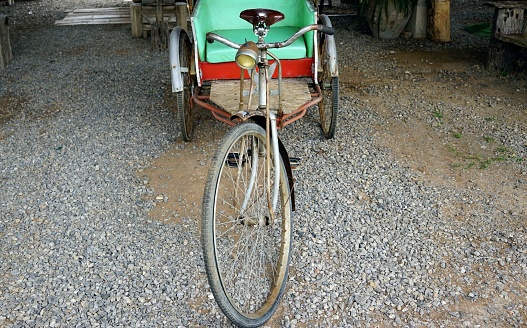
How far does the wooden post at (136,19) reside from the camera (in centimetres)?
750

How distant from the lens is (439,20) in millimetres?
6855

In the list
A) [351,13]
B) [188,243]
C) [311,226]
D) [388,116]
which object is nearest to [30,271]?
[188,243]

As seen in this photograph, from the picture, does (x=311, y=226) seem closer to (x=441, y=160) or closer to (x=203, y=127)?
(x=441, y=160)

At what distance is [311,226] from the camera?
325 cm

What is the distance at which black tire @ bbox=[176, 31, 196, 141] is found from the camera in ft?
13.4

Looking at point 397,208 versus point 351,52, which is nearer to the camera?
point 397,208

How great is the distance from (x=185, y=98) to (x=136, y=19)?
3510 mm

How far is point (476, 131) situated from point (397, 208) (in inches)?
56.6

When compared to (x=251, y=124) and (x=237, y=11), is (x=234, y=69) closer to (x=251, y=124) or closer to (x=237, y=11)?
(x=237, y=11)

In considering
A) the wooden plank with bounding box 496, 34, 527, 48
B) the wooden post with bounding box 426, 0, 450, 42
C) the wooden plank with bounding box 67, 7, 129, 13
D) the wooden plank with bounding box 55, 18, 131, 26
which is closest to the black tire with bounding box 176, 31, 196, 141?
the wooden plank with bounding box 496, 34, 527, 48

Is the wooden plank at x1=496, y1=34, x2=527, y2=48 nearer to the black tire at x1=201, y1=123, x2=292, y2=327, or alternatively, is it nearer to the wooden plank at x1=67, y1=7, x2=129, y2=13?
the black tire at x1=201, y1=123, x2=292, y2=327

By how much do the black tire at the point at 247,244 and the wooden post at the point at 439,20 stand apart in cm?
464

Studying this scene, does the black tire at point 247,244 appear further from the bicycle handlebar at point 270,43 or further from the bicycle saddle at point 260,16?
the bicycle saddle at point 260,16

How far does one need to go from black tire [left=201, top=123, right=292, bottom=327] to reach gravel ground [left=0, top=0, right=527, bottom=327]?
12 cm
